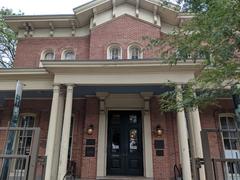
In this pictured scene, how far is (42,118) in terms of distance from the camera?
10.2 m

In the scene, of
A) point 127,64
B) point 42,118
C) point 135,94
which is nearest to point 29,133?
point 42,118

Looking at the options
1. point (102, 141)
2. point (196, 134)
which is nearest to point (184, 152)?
point (196, 134)

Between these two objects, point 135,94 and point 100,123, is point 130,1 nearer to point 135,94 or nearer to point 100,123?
point 135,94

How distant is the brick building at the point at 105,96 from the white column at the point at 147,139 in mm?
37

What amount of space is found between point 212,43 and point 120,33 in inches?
288

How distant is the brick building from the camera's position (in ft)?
25.8

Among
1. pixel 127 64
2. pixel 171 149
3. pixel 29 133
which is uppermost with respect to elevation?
pixel 127 64

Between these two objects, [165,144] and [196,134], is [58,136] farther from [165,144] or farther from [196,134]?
[196,134]

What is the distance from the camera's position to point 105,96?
32.5ft

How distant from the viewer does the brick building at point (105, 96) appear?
25.8 feet

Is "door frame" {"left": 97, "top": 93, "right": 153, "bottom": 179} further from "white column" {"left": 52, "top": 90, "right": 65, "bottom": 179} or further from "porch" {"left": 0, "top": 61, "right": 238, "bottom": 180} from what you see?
"white column" {"left": 52, "top": 90, "right": 65, "bottom": 179}

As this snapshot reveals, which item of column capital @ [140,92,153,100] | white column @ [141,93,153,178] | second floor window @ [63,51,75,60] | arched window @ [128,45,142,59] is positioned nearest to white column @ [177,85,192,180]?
white column @ [141,93,153,178]

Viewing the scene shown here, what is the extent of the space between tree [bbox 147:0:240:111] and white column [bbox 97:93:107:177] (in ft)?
16.2

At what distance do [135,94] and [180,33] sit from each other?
5.21m
